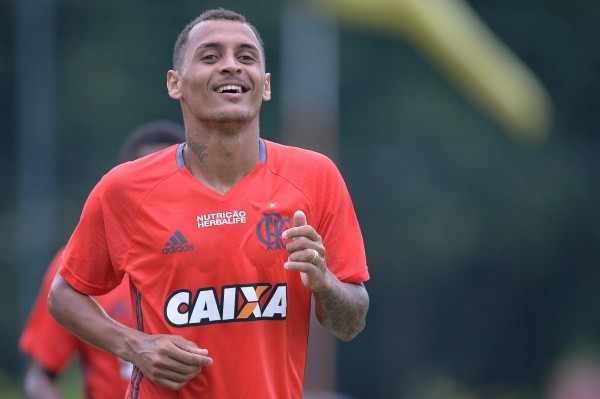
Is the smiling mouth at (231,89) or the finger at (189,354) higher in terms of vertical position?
the smiling mouth at (231,89)

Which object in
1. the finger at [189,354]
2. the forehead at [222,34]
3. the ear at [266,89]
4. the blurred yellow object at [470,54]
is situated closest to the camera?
the finger at [189,354]

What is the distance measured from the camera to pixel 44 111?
14.0 metres

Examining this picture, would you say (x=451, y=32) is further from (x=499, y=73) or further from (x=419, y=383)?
(x=419, y=383)

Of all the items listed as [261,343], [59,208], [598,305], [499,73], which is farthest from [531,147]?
[261,343]

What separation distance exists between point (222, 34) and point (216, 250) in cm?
72

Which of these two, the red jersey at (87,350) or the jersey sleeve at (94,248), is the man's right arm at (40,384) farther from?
the jersey sleeve at (94,248)

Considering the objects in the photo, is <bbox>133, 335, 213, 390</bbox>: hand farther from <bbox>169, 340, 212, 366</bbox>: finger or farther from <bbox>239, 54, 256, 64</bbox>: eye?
<bbox>239, 54, 256, 64</bbox>: eye

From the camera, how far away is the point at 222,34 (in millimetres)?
3957

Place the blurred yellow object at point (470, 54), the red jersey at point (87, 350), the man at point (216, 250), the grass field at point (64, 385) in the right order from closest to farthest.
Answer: the man at point (216, 250)
the red jersey at point (87, 350)
the grass field at point (64, 385)
the blurred yellow object at point (470, 54)

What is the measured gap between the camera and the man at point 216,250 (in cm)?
382

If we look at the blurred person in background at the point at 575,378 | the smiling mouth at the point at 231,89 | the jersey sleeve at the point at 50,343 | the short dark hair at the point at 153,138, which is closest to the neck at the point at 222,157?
the smiling mouth at the point at 231,89

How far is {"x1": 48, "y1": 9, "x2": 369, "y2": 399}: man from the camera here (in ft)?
12.5

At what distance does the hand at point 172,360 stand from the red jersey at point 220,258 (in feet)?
0.25

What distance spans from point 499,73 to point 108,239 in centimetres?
1162
